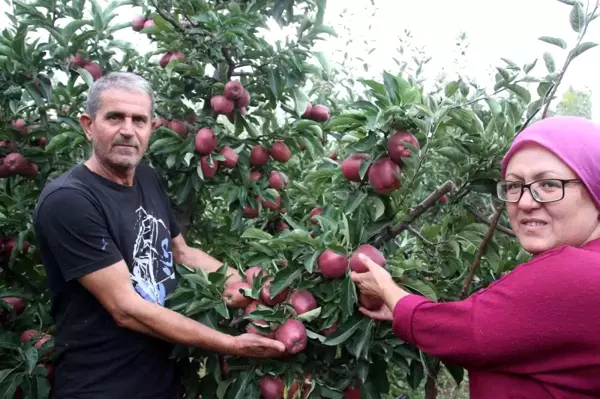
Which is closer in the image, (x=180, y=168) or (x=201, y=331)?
(x=201, y=331)

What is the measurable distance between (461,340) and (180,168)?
1.26m

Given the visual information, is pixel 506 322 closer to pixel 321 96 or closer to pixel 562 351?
pixel 562 351

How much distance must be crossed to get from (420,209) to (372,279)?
26 centimetres

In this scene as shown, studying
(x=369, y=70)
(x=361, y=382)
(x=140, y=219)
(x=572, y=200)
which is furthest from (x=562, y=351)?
(x=369, y=70)

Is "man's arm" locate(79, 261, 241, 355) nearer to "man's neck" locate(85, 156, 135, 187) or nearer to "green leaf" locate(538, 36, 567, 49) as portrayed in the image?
"man's neck" locate(85, 156, 135, 187)

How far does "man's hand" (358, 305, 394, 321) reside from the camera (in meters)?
1.25

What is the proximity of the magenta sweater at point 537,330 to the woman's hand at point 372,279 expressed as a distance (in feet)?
0.64

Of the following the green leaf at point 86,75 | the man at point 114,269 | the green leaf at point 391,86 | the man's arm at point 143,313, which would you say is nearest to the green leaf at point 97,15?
the green leaf at point 86,75

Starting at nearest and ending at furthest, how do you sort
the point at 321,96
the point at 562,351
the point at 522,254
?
the point at 562,351
the point at 522,254
the point at 321,96

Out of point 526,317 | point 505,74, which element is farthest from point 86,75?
point 526,317

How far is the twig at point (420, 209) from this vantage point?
133 centimetres

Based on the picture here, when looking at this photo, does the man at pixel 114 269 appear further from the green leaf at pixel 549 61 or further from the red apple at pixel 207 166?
the green leaf at pixel 549 61

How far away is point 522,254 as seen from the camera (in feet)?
4.89

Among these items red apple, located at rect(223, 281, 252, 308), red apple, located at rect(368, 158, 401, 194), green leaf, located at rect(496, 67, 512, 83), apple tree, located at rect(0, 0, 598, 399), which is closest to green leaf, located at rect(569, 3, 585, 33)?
apple tree, located at rect(0, 0, 598, 399)
